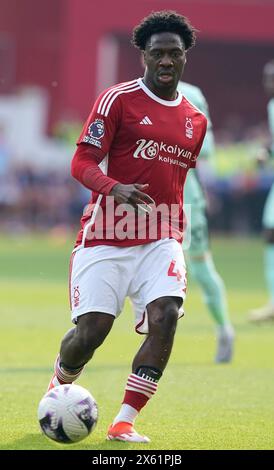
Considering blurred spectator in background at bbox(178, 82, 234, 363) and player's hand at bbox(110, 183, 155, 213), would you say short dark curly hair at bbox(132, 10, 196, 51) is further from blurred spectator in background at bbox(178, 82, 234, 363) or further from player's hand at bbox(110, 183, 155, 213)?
blurred spectator in background at bbox(178, 82, 234, 363)

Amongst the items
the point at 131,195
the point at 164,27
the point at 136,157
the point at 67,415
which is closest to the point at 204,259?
the point at 136,157

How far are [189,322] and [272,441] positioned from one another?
250 inches

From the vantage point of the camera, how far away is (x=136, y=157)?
7.21 metres

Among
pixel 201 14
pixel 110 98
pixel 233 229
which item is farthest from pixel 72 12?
pixel 110 98

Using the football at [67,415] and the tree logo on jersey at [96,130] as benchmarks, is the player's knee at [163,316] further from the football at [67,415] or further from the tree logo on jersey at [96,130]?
the tree logo on jersey at [96,130]

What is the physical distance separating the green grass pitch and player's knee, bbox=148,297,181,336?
664 mm

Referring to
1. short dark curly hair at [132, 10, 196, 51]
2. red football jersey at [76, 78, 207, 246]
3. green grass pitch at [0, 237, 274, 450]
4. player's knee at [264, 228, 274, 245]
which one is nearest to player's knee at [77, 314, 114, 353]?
red football jersey at [76, 78, 207, 246]

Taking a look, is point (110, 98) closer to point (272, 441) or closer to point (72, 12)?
point (272, 441)

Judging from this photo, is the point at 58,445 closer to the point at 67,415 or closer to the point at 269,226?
the point at 67,415

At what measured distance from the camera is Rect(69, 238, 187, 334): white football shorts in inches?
279

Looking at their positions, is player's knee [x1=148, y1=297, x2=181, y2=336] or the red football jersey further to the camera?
the red football jersey

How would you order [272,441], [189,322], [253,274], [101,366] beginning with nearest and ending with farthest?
[272,441] < [101,366] < [189,322] < [253,274]
